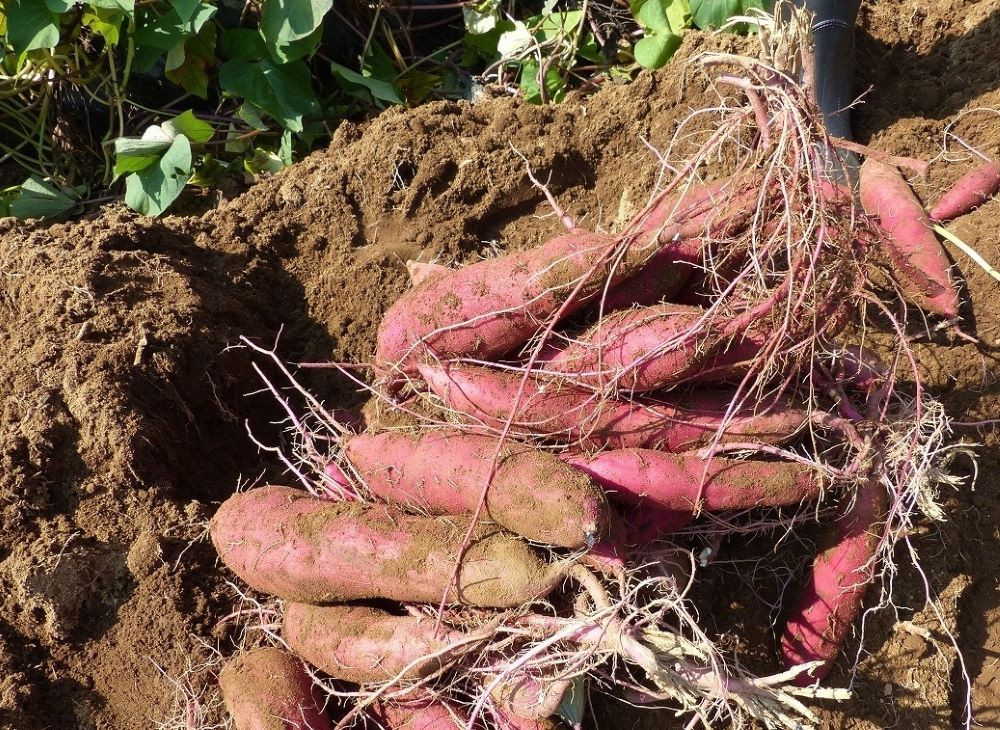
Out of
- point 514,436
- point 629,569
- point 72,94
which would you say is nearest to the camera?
point 629,569

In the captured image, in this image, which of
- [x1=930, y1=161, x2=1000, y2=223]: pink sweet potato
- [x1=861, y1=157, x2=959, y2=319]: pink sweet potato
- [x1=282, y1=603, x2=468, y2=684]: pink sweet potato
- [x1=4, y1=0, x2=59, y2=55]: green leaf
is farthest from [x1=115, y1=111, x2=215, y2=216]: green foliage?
[x1=930, y1=161, x2=1000, y2=223]: pink sweet potato

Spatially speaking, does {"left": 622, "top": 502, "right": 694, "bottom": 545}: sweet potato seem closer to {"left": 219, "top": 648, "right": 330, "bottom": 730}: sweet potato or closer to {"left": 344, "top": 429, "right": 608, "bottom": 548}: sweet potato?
Result: {"left": 344, "top": 429, "right": 608, "bottom": 548}: sweet potato

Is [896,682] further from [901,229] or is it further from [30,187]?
[30,187]

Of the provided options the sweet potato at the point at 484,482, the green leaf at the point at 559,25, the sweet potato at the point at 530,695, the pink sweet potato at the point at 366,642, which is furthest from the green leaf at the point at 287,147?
the sweet potato at the point at 530,695

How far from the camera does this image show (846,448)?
1.68 meters

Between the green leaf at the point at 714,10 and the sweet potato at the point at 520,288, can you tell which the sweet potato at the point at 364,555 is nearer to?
the sweet potato at the point at 520,288

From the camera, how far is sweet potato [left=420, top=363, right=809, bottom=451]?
1580 mm

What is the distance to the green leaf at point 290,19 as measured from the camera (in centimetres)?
218

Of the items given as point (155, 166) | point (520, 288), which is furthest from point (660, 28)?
point (155, 166)

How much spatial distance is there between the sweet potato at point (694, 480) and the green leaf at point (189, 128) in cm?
175

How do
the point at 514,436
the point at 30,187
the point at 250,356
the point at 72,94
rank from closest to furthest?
1. the point at 514,436
2. the point at 250,356
3. the point at 30,187
4. the point at 72,94

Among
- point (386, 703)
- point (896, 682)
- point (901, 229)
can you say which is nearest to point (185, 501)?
point (386, 703)

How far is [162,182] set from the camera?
2260 millimetres

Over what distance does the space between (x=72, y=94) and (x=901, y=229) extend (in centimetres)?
285
